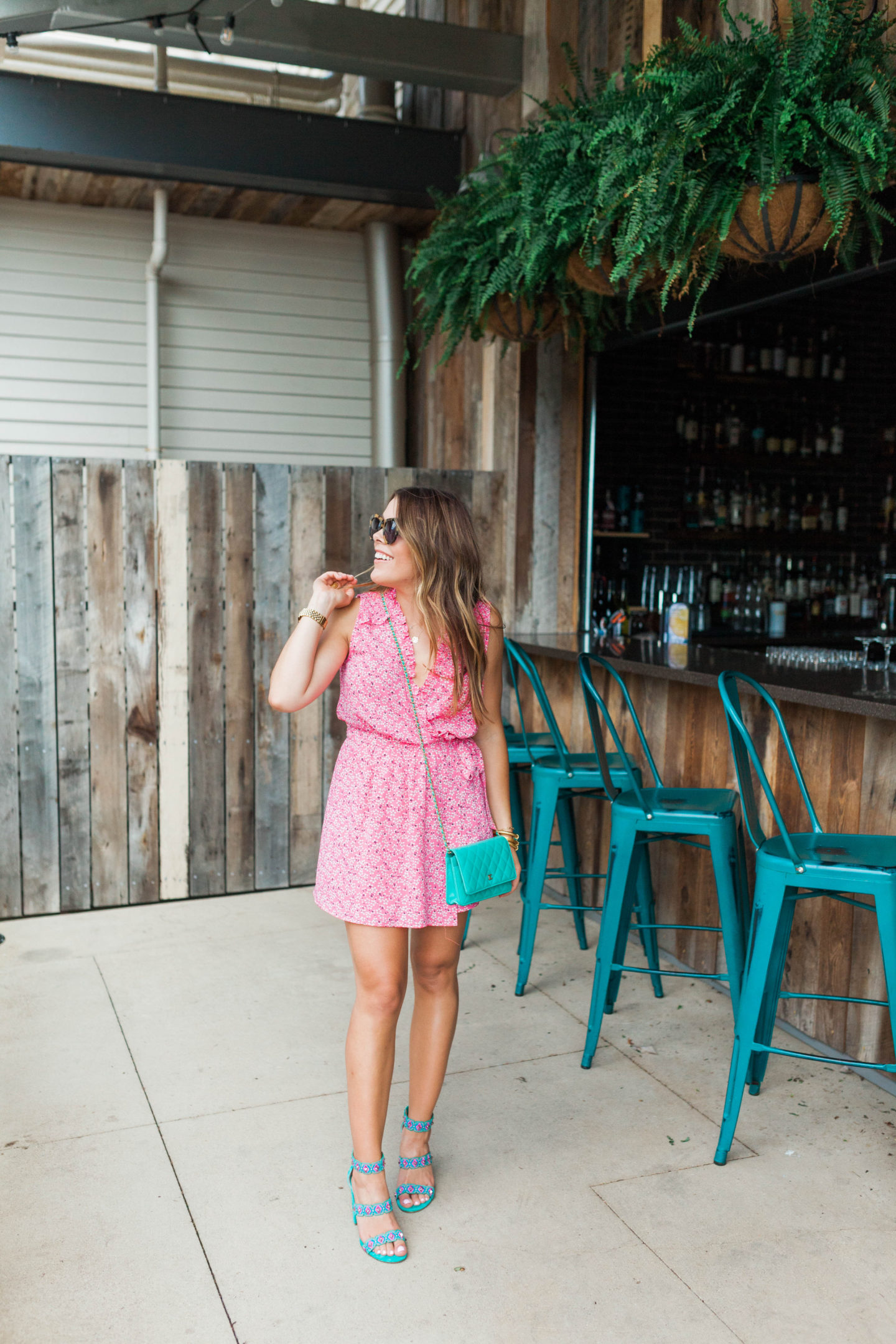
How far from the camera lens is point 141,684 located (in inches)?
170

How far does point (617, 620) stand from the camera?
474 centimetres

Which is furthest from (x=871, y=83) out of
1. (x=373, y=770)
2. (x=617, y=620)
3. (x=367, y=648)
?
(x=617, y=620)

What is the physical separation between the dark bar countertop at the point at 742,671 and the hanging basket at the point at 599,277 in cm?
116

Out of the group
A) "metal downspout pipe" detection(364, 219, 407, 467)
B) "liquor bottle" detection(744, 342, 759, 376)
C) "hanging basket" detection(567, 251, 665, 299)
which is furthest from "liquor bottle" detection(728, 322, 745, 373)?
Answer: "hanging basket" detection(567, 251, 665, 299)

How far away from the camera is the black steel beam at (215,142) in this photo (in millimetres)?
4551

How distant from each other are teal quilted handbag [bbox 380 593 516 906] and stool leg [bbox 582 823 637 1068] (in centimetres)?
76

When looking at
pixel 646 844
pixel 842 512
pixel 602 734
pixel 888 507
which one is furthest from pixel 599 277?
pixel 888 507

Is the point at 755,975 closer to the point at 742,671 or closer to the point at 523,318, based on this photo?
the point at 742,671

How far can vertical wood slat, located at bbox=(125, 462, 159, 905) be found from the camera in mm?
4242

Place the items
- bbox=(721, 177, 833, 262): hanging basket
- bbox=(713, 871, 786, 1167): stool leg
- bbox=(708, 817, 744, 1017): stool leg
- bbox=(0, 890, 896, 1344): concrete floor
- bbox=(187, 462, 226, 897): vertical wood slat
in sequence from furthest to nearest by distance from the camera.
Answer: bbox=(187, 462, 226, 897): vertical wood slat, bbox=(708, 817, 744, 1017): stool leg, bbox=(721, 177, 833, 262): hanging basket, bbox=(713, 871, 786, 1167): stool leg, bbox=(0, 890, 896, 1344): concrete floor

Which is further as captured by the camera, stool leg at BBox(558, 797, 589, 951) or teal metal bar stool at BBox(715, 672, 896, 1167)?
stool leg at BBox(558, 797, 589, 951)

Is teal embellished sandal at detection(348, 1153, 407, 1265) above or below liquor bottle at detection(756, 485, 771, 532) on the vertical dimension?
below

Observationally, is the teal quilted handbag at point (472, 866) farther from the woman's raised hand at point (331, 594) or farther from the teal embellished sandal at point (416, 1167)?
the teal embellished sandal at point (416, 1167)

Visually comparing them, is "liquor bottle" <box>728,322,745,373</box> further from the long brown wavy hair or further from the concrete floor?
the long brown wavy hair
